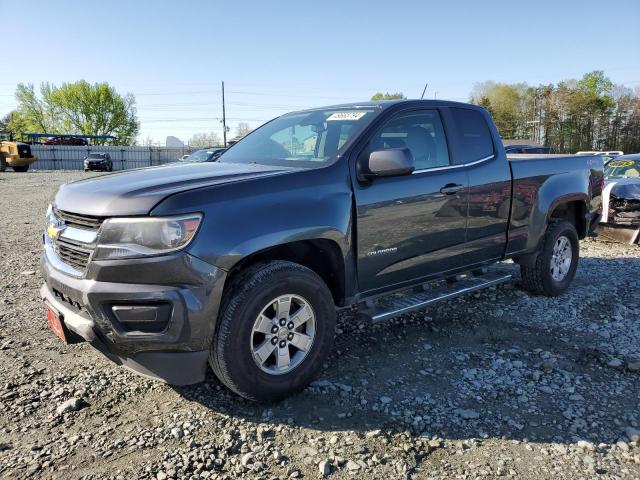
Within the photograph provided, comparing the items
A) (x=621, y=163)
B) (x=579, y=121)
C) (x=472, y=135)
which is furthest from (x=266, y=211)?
(x=579, y=121)

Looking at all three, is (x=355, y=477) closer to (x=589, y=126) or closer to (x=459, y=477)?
(x=459, y=477)

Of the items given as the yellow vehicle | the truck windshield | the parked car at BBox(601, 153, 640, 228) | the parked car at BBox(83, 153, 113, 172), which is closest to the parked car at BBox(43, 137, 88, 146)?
the parked car at BBox(83, 153, 113, 172)

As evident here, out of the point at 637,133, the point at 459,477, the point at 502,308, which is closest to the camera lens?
the point at 459,477

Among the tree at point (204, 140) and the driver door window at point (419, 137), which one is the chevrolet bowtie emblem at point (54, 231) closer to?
the driver door window at point (419, 137)

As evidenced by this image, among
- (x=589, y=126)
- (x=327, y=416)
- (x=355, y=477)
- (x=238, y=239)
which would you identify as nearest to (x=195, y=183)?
(x=238, y=239)

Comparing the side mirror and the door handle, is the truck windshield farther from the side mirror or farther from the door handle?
the door handle

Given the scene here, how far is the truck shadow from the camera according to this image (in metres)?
2.91

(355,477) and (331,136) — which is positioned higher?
(331,136)

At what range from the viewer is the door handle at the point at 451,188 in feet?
12.9

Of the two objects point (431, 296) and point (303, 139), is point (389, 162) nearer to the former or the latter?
point (303, 139)

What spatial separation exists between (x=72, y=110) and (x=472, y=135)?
87.0 m

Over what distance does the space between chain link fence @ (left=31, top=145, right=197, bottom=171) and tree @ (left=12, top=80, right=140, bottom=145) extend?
95.0ft

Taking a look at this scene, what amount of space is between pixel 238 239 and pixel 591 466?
2.21 metres

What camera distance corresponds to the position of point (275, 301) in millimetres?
2951
